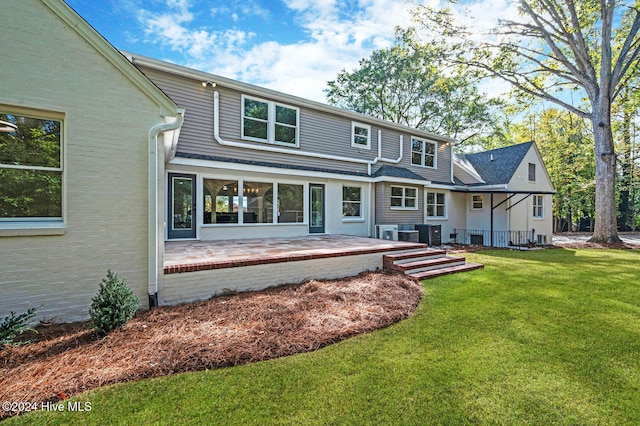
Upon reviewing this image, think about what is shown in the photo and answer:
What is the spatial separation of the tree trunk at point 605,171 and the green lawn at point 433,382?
1309cm

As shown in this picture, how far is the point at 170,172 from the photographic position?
27.1 ft

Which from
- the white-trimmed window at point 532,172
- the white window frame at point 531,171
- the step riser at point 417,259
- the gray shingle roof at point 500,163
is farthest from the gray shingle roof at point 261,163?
the white-trimmed window at point 532,172

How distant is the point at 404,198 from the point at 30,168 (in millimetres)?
12066

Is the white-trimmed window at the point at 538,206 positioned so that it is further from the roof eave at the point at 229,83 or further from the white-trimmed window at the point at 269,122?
the white-trimmed window at the point at 269,122

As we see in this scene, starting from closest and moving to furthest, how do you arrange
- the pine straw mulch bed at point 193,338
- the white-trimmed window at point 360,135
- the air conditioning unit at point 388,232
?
the pine straw mulch bed at point 193,338 < the air conditioning unit at point 388,232 < the white-trimmed window at point 360,135

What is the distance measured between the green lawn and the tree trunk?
42.9 feet

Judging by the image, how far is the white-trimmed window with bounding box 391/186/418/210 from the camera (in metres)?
12.7

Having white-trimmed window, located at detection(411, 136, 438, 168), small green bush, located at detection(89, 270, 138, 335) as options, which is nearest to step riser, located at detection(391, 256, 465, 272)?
small green bush, located at detection(89, 270, 138, 335)

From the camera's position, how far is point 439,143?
50.4ft

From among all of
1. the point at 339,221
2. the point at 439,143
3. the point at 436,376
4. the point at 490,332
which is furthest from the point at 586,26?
the point at 436,376

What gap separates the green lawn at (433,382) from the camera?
89.2 inches

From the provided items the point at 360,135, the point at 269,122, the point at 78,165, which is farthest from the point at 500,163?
the point at 78,165

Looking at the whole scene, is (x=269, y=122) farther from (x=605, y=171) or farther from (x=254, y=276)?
(x=605, y=171)

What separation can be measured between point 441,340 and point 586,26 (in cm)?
1870
